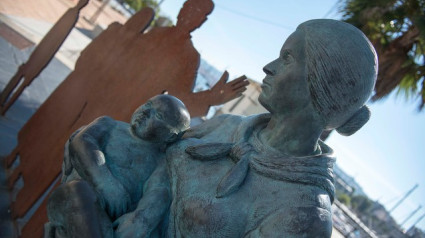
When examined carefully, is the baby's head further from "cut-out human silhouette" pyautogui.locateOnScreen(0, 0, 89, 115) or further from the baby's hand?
"cut-out human silhouette" pyautogui.locateOnScreen(0, 0, 89, 115)

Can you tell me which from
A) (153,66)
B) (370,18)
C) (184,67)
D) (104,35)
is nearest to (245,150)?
(184,67)

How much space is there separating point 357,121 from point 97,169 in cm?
94

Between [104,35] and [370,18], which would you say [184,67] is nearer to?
[104,35]

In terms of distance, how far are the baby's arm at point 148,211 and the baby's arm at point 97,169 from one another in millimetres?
66

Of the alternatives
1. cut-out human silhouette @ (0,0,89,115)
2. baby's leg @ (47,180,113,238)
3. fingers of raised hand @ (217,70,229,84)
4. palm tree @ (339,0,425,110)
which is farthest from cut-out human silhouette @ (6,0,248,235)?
palm tree @ (339,0,425,110)

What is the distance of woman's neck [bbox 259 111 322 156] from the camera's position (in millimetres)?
1209

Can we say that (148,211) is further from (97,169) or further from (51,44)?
(51,44)

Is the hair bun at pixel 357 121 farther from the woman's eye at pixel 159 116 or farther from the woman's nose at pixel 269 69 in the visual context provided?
the woman's eye at pixel 159 116

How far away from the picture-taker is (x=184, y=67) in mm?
2850

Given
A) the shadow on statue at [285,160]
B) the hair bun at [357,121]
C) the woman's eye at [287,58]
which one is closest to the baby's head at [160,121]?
the shadow on statue at [285,160]

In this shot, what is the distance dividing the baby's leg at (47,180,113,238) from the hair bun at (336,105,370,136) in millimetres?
884

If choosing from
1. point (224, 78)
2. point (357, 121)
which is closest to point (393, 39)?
point (224, 78)

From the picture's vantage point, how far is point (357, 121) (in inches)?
47.9

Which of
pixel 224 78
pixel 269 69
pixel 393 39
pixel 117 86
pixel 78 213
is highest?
pixel 393 39
